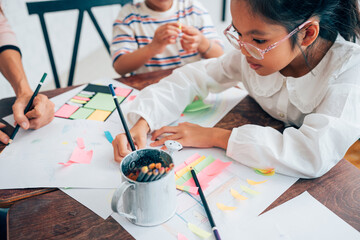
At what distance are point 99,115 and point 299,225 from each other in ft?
1.93

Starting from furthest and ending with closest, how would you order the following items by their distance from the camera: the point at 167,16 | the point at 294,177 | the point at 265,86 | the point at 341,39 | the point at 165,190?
→ the point at 167,16
the point at 265,86
the point at 341,39
the point at 294,177
the point at 165,190

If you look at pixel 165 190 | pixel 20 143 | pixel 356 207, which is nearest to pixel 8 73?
pixel 20 143

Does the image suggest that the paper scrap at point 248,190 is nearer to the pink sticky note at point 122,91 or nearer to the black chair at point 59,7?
the pink sticky note at point 122,91

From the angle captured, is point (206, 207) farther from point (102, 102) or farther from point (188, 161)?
point (102, 102)

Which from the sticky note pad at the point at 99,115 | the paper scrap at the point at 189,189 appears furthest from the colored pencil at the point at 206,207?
the sticky note pad at the point at 99,115

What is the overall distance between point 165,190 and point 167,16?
1042 millimetres

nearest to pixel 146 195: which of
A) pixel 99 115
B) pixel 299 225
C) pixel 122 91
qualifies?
pixel 299 225

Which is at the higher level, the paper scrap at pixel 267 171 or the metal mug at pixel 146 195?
the metal mug at pixel 146 195

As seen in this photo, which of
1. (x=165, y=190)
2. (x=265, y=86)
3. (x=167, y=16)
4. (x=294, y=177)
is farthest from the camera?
(x=167, y=16)

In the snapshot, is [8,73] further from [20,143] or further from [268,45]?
→ [268,45]

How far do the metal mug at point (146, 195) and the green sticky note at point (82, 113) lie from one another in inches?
15.5

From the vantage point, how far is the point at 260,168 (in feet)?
1.99

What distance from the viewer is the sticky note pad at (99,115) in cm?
81

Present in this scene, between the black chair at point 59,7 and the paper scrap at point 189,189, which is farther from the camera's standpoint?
the black chair at point 59,7
